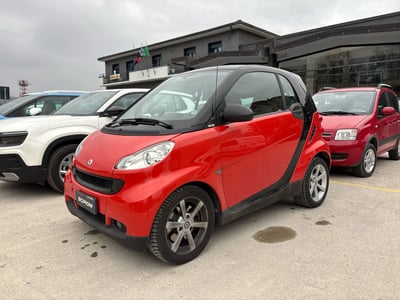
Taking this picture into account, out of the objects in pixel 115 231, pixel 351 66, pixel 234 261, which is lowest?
pixel 234 261

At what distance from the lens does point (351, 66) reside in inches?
723

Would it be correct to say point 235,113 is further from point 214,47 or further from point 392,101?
point 214,47

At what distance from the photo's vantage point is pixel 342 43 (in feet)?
56.6

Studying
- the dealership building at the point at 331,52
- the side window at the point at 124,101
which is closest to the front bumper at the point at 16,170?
the side window at the point at 124,101

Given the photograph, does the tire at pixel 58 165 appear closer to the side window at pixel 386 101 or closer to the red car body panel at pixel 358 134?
the red car body panel at pixel 358 134

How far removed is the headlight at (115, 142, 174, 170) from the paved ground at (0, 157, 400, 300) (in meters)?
0.91

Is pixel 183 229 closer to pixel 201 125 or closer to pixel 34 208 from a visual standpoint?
pixel 201 125

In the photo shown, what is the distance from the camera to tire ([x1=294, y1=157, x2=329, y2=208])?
3.94 m

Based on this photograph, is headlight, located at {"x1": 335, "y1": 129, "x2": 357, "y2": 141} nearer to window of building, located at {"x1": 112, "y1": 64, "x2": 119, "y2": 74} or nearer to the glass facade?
the glass facade

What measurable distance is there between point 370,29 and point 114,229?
17.9 m

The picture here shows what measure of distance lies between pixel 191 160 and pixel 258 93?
125 cm

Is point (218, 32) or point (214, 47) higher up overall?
point (218, 32)

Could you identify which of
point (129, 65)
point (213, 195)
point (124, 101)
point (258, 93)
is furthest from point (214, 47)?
point (213, 195)

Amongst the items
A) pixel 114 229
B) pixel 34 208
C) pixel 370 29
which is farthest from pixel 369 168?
pixel 370 29
